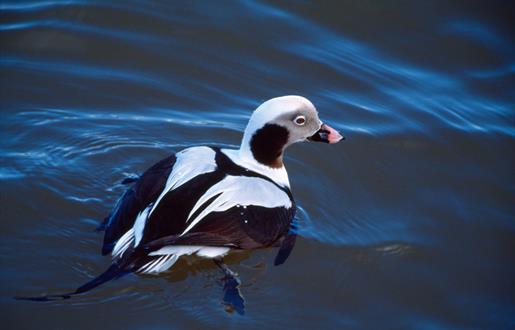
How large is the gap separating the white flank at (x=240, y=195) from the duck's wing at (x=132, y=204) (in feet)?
1.14

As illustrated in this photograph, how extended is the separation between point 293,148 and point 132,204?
210cm

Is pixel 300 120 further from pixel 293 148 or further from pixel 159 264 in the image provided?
pixel 159 264

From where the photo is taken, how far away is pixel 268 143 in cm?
561

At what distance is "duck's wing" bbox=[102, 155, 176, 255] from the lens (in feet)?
15.9

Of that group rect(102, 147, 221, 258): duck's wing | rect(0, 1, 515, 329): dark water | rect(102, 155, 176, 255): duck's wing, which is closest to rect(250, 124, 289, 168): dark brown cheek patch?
rect(102, 147, 221, 258): duck's wing

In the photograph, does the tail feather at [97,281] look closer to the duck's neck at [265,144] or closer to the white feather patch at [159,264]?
the white feather patch at [159,264]

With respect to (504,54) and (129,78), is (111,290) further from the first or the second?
(504,54)

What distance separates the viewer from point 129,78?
7188 millimetres

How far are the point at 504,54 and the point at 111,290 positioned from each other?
18.7ft

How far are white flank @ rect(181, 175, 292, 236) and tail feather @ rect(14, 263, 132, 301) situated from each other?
0.47 m

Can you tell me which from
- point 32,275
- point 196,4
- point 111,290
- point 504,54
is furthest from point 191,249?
point 504,54

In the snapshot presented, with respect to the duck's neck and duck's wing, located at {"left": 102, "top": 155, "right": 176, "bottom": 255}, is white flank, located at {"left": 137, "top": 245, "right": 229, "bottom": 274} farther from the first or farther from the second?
the duck's neck

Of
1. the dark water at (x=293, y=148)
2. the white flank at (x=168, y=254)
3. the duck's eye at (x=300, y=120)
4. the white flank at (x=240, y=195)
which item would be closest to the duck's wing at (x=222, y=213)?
the white flank at (x=240, y=195)

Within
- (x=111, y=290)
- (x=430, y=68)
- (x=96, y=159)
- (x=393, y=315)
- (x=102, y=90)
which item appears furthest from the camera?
(x=430, y=68)
